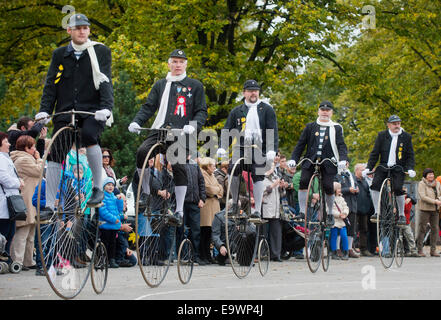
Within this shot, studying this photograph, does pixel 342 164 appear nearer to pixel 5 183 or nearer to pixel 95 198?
pixel 5 183

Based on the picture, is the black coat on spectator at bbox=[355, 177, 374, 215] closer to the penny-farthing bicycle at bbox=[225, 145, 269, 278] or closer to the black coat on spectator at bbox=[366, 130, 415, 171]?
the black coat on spectator at bbox=[366, 130, 415, 171]

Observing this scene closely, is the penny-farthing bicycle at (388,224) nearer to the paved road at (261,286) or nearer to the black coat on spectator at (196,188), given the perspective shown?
the paved road at (261,286)

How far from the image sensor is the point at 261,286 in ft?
34.4

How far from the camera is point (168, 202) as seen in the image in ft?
33.8

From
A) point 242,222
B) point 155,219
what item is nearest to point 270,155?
point 242,222

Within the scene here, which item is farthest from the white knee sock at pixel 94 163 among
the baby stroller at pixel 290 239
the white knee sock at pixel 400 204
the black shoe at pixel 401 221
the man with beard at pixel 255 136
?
the baby stroller at pixel 290 239

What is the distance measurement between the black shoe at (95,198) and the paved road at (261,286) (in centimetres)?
99

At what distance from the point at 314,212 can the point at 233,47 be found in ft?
44.8

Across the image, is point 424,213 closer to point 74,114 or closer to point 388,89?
point 388,89

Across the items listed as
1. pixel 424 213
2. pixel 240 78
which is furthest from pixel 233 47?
pixel 424 213

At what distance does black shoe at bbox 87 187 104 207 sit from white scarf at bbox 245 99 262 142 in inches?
145

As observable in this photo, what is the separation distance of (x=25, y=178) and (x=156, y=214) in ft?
13.1

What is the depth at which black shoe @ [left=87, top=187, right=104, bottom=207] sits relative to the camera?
8.77 m
